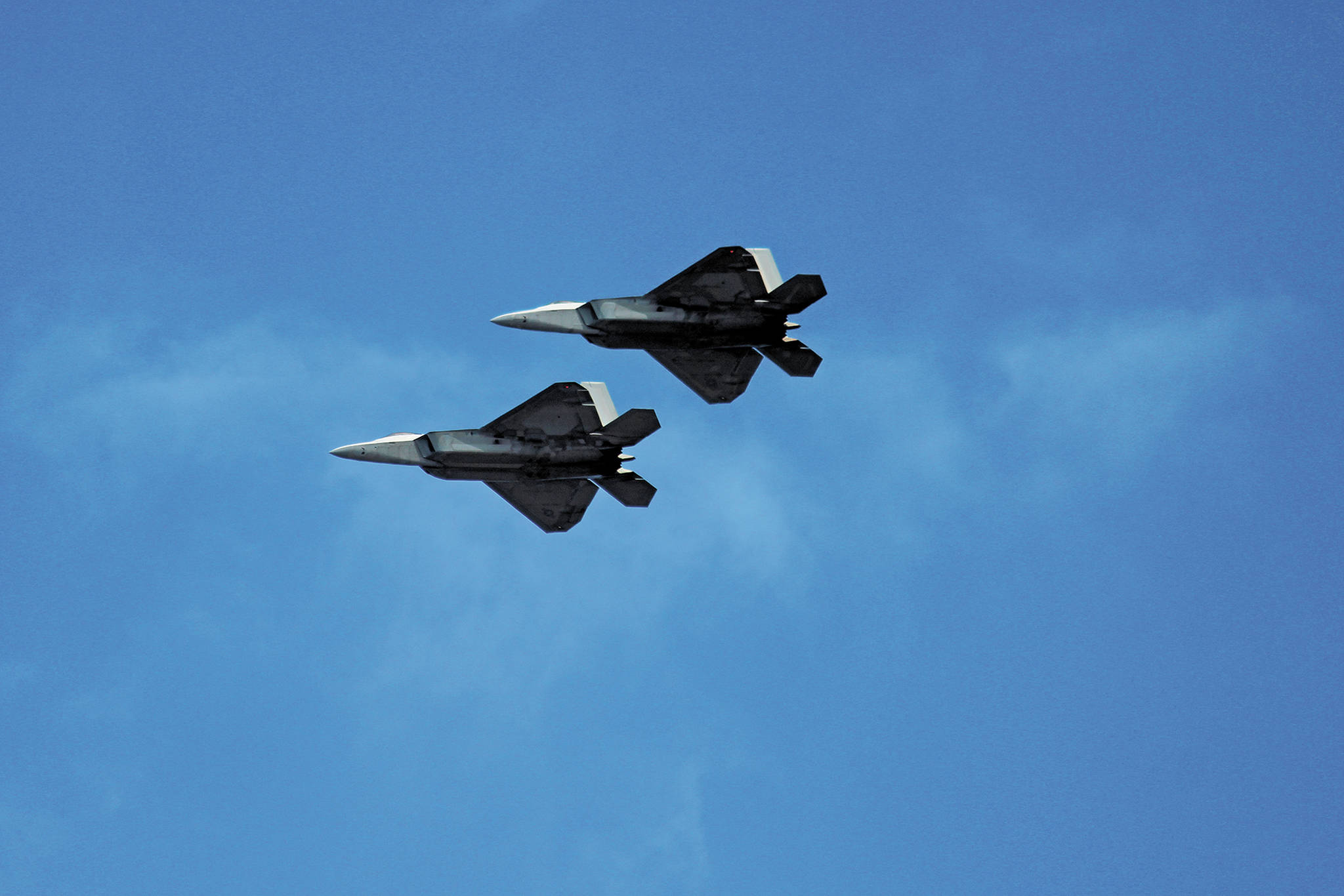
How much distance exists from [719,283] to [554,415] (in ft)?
33.2

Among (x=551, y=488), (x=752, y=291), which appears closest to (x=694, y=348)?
(x=752, y=291)

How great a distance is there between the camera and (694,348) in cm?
9306

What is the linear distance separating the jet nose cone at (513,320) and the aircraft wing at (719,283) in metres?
6.14

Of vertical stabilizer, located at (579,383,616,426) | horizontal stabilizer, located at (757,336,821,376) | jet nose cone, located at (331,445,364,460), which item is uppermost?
horizontal stabilizer, located at (757,336,821,376)

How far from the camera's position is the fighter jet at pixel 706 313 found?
90.4m

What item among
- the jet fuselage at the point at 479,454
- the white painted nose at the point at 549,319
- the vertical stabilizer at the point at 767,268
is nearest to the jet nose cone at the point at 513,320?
the white painted nose at the point at 549,319

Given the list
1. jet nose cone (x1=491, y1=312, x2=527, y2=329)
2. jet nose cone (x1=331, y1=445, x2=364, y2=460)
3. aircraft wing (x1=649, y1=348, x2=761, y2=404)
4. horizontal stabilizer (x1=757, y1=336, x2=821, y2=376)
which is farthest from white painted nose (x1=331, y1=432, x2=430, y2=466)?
horizontal stabilizer (x1=757, y1=336, x2=821, y2=376)

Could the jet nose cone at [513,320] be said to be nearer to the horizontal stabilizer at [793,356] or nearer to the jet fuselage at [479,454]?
the jet fuselage at [479,454]

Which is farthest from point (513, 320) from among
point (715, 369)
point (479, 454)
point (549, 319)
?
point (715, 369)

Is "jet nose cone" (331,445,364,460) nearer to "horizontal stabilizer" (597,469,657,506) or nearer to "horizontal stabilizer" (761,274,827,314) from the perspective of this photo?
"horizontal stabilizer" (597,469,657,506)

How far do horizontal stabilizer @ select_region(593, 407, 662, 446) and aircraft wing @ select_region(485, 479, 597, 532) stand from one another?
4.25 meters

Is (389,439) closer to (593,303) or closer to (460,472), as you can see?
(460,472)

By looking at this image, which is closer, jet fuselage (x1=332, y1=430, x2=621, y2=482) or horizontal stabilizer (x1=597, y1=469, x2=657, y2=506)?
jet fuselage (x1=332, y1=430, x2=621, y2=482)

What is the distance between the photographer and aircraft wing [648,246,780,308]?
9094 centimetres
